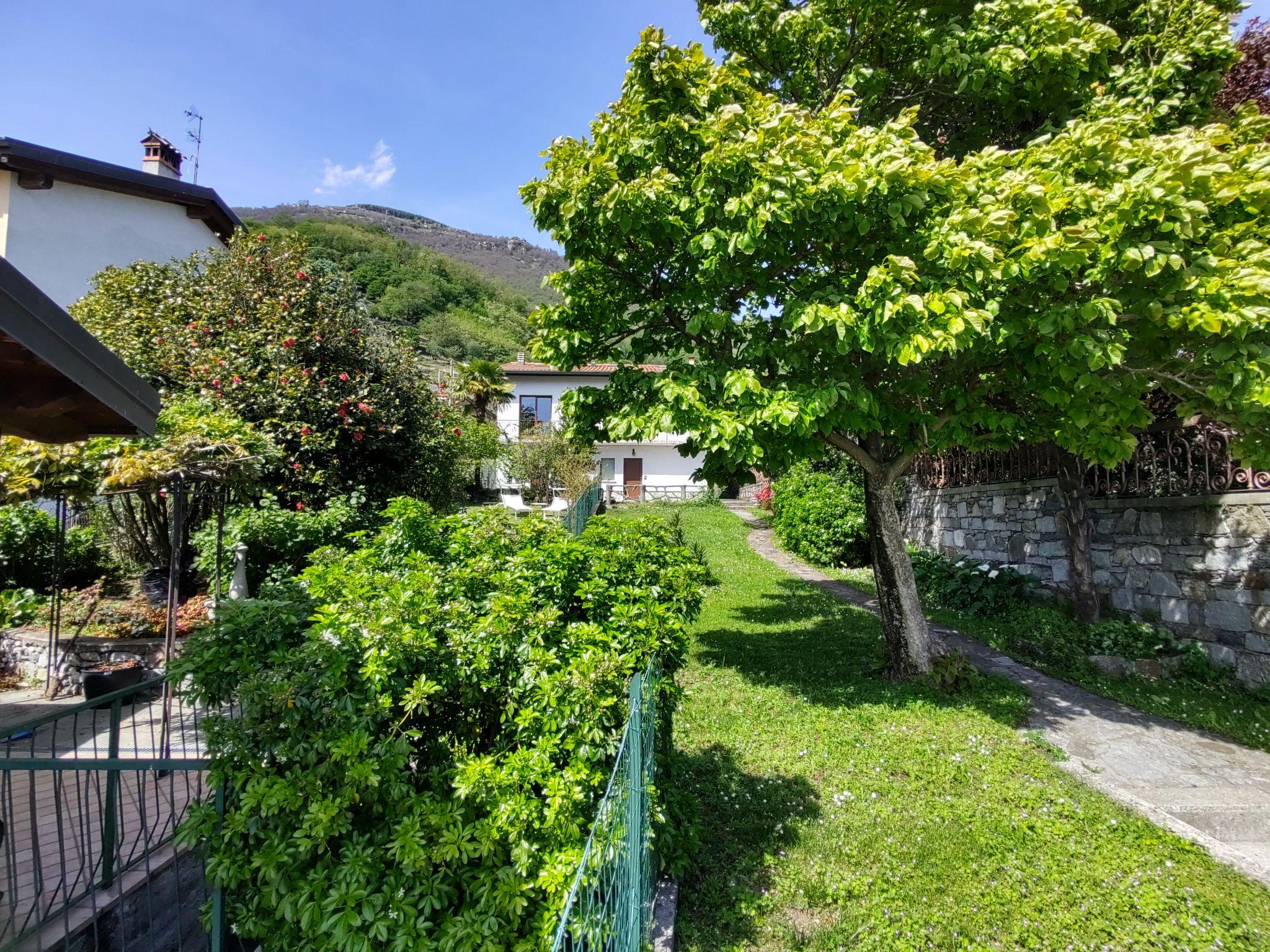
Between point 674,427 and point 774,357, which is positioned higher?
point 774,357

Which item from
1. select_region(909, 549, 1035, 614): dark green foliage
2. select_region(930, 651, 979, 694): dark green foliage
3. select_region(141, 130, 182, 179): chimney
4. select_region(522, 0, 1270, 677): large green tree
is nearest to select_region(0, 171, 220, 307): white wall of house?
select_region(141, 130, 182, 179): chimney

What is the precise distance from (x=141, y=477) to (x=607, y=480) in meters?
25.0

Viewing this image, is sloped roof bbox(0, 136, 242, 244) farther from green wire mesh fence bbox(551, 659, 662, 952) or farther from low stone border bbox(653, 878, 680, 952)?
low stone border bbox(653, 878, 680, 952)

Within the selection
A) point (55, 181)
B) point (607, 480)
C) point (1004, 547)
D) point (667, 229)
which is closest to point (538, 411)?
point (607, 480)

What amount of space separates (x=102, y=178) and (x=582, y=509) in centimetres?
1331

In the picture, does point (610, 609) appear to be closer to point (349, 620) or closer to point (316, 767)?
point (349, 620)

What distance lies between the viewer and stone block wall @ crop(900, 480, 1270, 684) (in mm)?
5926

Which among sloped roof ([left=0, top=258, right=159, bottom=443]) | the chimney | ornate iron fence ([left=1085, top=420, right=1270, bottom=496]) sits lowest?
ornate iron fence ([left=1085, top=420, right=1270, bottom=496])

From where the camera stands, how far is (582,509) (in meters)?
16.0

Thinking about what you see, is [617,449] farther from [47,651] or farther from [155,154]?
[47,651]

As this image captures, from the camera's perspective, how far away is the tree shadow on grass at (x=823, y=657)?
580 cm

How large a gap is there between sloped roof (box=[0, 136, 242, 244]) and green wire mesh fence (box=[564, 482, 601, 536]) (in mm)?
12420

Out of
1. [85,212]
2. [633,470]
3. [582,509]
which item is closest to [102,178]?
[85,212]

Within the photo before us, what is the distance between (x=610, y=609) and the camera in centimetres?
333
